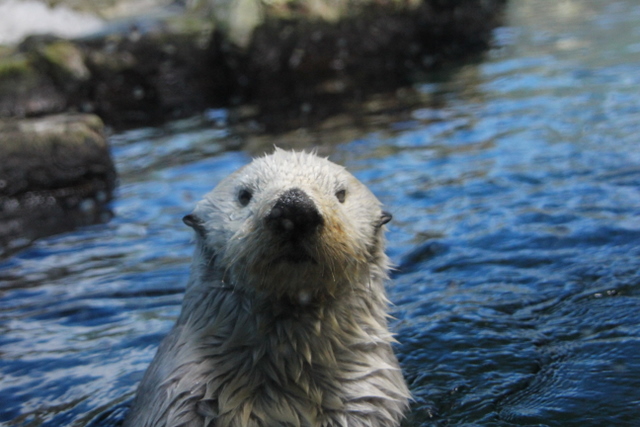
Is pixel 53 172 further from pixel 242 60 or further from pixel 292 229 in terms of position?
pixel 292 229

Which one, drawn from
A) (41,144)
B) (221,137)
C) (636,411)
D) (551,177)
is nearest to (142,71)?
(221,137)

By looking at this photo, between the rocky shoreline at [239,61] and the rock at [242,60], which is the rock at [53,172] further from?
the rock at [242,60]

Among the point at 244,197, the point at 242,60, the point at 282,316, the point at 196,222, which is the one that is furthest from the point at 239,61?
the point at 282,316

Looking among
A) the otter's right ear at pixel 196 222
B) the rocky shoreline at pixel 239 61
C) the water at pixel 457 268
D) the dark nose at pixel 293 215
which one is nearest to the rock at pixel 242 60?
the rocky shoreline at pixel 239 61

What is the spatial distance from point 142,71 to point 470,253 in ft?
21.5

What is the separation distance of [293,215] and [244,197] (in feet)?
1.76

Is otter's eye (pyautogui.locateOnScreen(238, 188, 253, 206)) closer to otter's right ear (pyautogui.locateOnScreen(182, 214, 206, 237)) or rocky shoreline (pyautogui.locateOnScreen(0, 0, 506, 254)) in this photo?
otter's right ear (pyautogui.locateOnScreen(182, 214, 206, 237))

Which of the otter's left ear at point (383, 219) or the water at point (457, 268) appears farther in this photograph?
the water at point (457, 268)

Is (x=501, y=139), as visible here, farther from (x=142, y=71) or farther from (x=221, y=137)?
(x=142, y=71)

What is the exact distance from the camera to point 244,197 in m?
2.74

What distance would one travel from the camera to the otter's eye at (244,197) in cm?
272

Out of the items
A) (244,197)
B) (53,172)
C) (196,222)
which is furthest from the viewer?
(53,172)

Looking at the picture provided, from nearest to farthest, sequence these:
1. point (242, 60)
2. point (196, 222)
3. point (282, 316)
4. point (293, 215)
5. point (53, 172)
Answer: point (293, 215) < point (282, 316) < point (196, 222) < point (53, 172) < point (242, 60)

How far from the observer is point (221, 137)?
8.24 m
